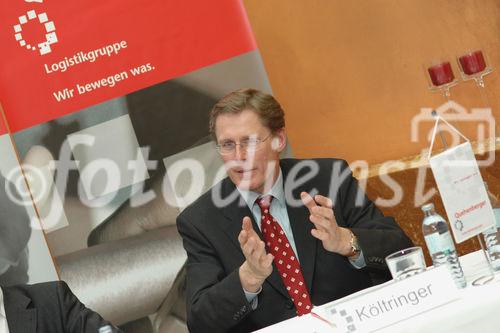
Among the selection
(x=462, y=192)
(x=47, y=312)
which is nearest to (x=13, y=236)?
(x=47, y=312)

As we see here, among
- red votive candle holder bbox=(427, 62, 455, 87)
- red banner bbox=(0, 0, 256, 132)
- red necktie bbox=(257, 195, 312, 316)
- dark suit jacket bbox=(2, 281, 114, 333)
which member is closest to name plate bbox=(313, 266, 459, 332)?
red necktie bbox=(257, 195, 312, 316)

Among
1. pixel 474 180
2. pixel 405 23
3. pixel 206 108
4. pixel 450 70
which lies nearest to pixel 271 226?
pixel 474 180

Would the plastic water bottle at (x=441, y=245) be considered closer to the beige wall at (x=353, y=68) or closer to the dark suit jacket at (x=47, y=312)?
the dark suit jacket at (x=47, y=312)

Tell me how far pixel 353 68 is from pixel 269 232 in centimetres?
173

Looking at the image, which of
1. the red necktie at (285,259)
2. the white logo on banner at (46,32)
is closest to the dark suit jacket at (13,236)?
the white logo on banner at (46,32)

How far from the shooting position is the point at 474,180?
7.20 ft

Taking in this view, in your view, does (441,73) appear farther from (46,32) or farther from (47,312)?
(47,312)

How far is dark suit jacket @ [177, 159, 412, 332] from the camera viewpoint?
2.68m

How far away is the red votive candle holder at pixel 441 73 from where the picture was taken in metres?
3.81

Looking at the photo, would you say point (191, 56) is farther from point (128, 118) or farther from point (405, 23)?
point (405, 23)

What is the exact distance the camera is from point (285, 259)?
2.84 m

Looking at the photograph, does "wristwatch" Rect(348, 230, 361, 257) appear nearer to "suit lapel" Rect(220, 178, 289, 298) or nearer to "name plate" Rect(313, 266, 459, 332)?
"suit lapel" Rect(220, 178, 289, 298)

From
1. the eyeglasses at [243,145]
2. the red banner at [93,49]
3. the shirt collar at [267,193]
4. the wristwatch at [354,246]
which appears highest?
the red banner at [93,49]

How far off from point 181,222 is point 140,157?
0.98m
